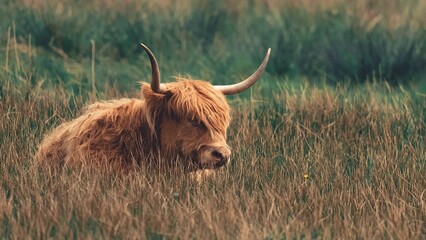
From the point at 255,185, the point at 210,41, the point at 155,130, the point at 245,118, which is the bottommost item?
the point at 255,185

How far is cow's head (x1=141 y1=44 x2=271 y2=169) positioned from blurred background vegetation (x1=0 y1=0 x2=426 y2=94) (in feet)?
12.0

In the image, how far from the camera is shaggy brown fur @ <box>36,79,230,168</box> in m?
6.29

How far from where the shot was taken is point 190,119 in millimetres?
6336

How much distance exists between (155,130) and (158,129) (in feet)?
0.06

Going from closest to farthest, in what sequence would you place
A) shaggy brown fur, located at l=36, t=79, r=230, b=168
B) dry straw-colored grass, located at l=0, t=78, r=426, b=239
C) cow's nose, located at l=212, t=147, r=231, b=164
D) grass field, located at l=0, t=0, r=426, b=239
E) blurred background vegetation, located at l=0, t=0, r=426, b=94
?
dry straw-colored grass, located at l=0, t=78, r=426, b=239 → grass field, located at l=0, t=0, r=426, b=239 → cow's nose, located at l=212, t=147, r=231, b=164 → shaggy brown fur, located at l=36, t=79, r=230, b=168 → blurred background vegetation, located at l=0, t=0, r=426, b=94

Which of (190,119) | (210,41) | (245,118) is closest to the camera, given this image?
(190,119)

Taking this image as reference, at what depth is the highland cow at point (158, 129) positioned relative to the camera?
20.5ft

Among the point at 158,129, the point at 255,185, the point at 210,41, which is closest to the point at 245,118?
the point at 158,129

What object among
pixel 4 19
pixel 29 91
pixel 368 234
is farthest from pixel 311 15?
pixel 368 234

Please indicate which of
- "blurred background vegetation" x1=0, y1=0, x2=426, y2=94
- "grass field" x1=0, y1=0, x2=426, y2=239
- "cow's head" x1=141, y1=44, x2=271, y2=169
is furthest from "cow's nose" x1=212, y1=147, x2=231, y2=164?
"blurred background vegetation" x1=0, y1=0, x2=426, y2=94

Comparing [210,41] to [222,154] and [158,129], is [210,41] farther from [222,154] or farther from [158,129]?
[222,154]

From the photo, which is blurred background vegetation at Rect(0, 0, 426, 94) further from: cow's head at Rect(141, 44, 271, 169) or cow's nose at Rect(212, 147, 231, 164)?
cow's nose at Rect(212, 147, 231, 164)

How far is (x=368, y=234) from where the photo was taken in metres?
5.18

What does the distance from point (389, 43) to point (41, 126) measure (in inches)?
214
